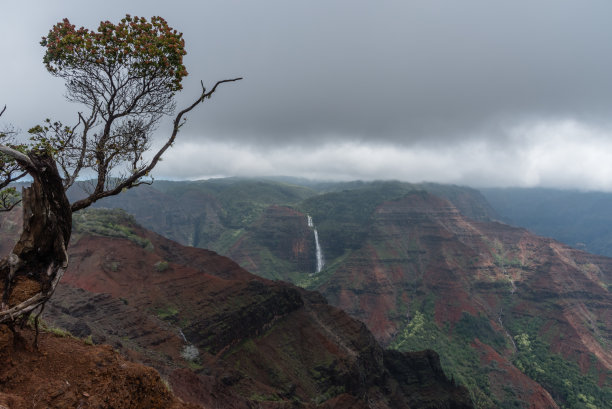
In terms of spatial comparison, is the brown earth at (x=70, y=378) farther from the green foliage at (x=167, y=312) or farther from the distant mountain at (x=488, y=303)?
the distant mountain at (x=488, y=303)

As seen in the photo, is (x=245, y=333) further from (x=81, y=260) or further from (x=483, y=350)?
(x=483, y=350)

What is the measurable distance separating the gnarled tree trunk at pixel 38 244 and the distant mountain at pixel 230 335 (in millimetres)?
25046

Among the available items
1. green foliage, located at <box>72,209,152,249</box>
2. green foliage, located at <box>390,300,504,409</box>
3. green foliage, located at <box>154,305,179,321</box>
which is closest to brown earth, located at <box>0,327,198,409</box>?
green foliage, located at <box>154,305,179,321</box>

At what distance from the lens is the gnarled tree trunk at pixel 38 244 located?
7.59 m

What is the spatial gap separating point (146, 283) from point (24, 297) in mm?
53416

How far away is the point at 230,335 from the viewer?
4969 cm

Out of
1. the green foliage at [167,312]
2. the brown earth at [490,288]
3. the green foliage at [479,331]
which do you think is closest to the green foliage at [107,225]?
the green foliage at [167,312]

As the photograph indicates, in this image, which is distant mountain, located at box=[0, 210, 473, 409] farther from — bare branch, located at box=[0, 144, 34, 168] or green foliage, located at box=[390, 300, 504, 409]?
green foliage, located at box=[390, 300, 504, 409]

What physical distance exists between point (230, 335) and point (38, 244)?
153 feet

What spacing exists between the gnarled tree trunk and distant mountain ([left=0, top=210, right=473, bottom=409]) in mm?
25046

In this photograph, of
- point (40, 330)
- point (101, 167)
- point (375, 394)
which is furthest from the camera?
point (375, 394)

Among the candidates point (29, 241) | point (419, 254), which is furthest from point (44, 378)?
point (419, 254)

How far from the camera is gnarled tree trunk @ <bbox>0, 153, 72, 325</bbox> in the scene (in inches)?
299

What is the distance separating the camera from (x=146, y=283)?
55.3m
